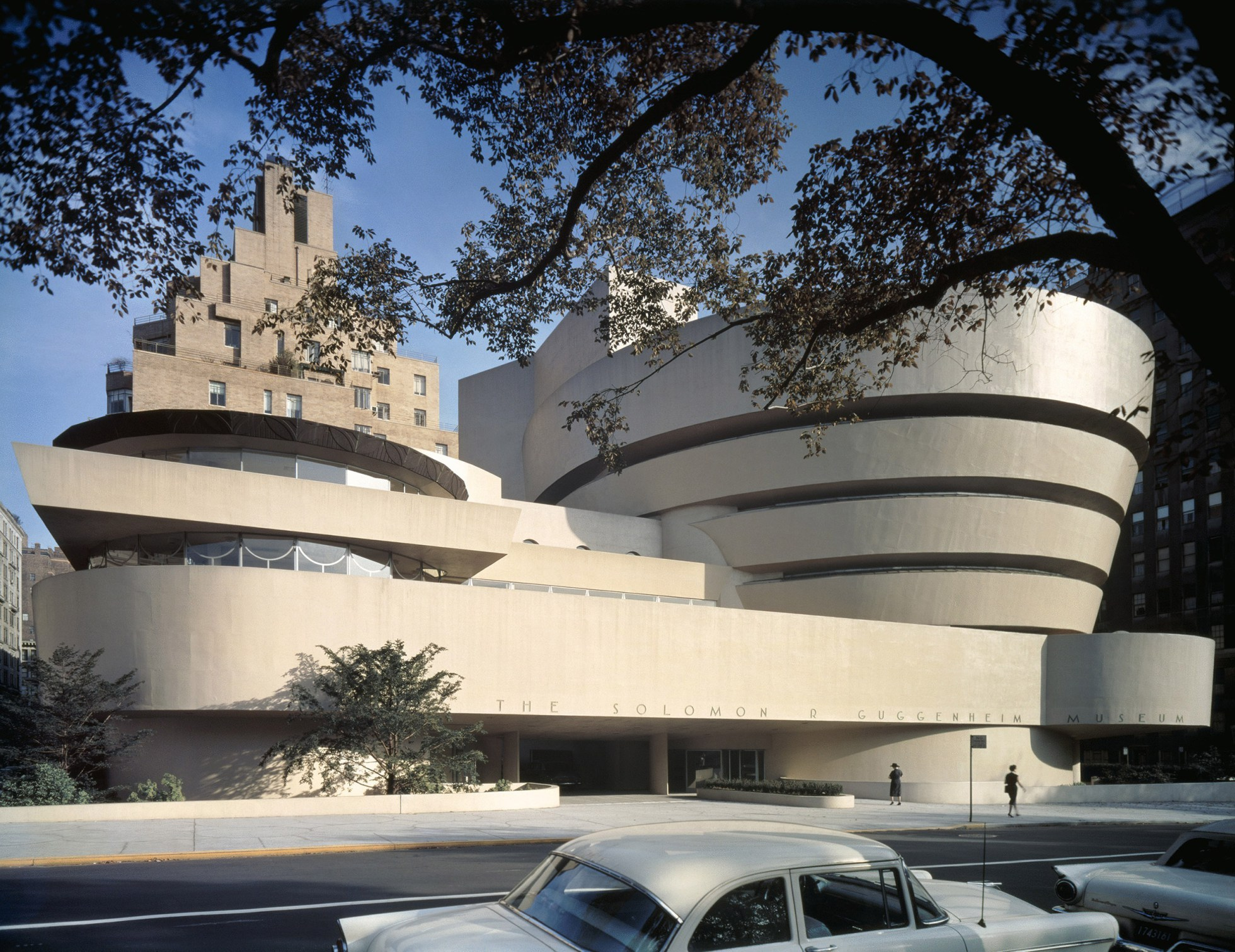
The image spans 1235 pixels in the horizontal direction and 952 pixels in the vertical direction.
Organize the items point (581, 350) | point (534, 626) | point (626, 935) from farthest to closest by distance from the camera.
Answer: point (581, 350) → point (534, 626) → point (626, 935)

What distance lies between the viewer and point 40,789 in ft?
72.4

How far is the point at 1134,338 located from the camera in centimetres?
4450

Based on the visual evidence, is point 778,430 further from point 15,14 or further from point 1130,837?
point 15,14

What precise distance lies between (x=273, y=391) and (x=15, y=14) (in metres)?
53.5

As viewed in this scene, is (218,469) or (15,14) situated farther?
(218,469)

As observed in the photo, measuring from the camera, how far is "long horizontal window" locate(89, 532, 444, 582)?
93.9ft

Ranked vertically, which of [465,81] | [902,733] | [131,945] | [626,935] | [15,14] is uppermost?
[465,81]

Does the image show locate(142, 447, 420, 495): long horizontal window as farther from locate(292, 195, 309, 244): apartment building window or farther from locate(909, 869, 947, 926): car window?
locate(292, 195, 309, 244): apartment building window

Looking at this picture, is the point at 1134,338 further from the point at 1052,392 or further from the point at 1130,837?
the point at 1130,837

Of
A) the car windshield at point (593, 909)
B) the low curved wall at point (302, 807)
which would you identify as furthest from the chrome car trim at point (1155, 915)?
the low curved wall at point (302, 807)

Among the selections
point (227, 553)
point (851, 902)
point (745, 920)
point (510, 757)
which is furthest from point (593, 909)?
point (510, 757)

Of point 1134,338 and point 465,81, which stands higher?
point 1134,338

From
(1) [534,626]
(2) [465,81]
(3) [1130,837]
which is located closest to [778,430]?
(1) [534,626]

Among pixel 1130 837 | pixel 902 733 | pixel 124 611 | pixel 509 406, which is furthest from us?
pixel 509 406
